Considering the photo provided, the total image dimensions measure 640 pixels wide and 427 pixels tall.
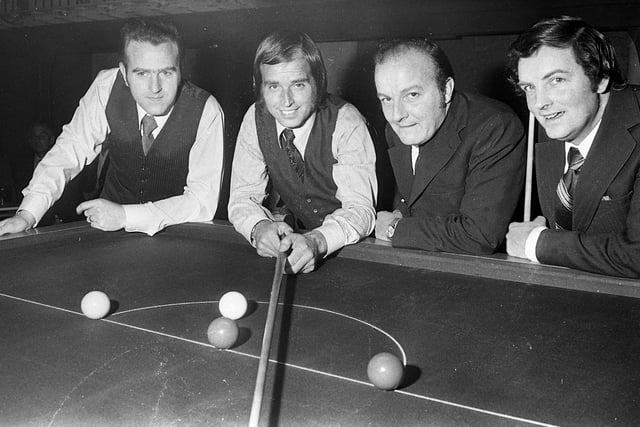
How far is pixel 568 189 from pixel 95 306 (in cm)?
151

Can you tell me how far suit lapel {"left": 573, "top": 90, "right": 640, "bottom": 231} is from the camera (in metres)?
1.79

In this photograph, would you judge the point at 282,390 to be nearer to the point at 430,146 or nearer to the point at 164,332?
the point at 164,332

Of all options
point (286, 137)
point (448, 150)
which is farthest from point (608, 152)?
point (286, 137)

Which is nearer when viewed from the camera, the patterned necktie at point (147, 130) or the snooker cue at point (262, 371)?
the snooker cue at point (262, 371)

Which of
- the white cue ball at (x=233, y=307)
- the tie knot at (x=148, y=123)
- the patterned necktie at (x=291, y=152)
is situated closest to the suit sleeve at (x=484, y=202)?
the patterned necktie at (x=291, y=152)

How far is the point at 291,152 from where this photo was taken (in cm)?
246

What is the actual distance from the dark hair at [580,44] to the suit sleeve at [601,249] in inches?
13.5

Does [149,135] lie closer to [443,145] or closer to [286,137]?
[286,137]

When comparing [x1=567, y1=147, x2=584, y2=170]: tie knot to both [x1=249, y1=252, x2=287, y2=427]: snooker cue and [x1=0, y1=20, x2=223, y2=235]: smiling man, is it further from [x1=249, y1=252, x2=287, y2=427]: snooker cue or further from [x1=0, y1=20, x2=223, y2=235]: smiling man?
[x1=0, y1=20, x2=223, y2=235]: smiling man

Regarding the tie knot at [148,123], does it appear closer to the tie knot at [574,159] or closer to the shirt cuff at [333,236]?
the shirt cuff at [333,236]

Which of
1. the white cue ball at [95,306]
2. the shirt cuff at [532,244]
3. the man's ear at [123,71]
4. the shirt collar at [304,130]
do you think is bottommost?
the white cue ball at [95,306]

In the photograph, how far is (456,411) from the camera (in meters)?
1.00

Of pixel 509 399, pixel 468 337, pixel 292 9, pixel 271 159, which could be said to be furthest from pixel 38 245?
pixel 292 9

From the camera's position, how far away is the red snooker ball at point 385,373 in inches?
41.9
